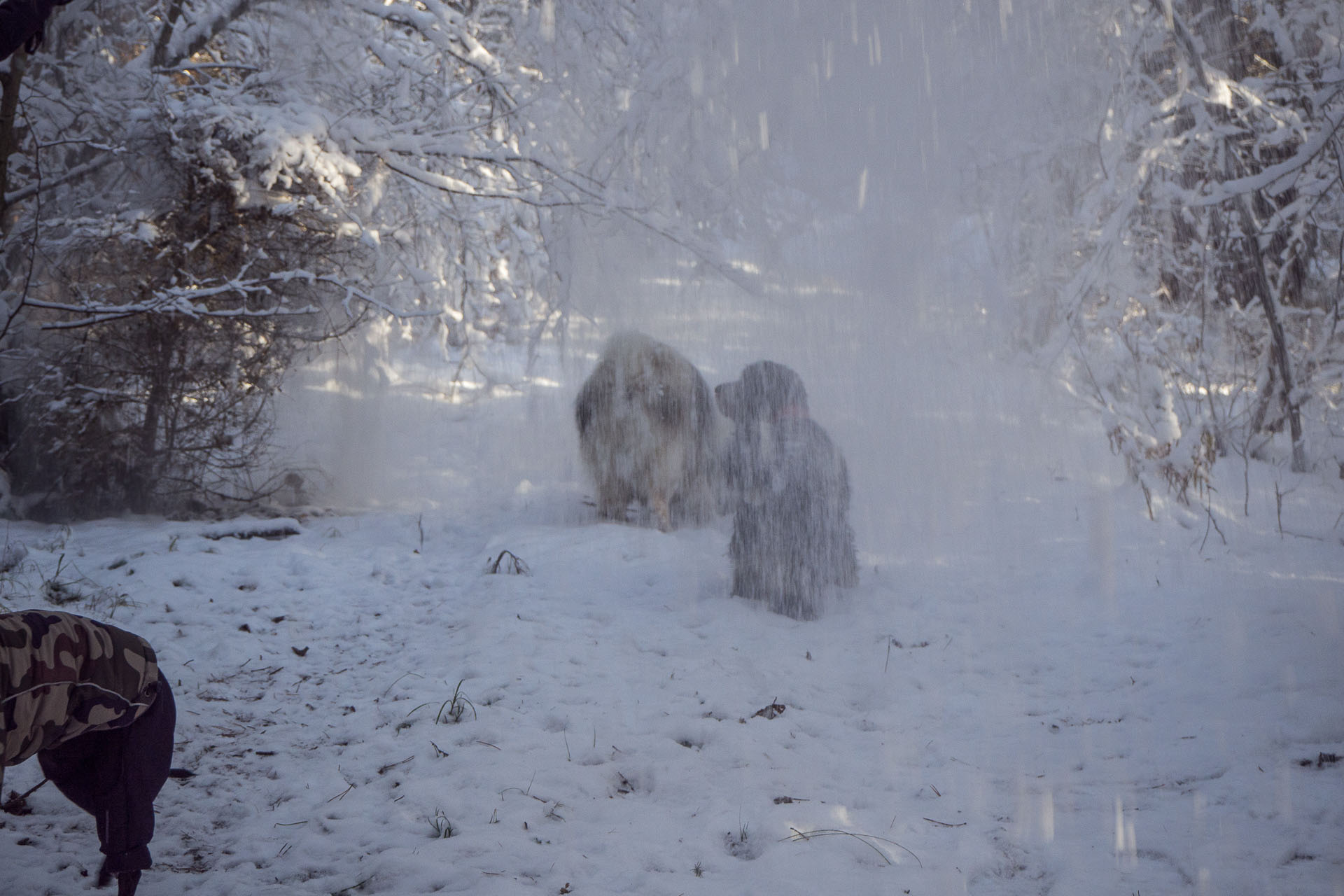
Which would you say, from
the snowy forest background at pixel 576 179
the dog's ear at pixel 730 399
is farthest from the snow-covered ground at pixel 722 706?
the dog's ear at pixel 730 399

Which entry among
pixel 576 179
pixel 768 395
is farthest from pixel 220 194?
pixel 768 395

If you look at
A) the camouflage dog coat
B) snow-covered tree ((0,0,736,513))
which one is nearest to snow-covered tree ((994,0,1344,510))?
snow-covered tree ((0,0,736,513))

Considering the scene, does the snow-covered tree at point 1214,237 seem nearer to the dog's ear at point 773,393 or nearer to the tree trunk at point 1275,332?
the tree trunk at point 1275,332

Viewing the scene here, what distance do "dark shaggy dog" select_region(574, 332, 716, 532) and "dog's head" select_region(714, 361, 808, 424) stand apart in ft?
3.55

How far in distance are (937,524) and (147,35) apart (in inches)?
278

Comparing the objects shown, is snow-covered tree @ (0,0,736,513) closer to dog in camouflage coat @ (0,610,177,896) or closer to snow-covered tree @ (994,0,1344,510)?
dog in camouflage coat @ (0,610,177,896)

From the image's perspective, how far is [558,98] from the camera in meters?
7.41

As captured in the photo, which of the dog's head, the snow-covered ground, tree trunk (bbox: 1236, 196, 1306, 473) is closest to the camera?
the snow-covered ground

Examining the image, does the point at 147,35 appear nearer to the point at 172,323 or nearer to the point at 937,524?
the point at 172,323

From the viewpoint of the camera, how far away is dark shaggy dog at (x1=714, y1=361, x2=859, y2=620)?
4.14 meters

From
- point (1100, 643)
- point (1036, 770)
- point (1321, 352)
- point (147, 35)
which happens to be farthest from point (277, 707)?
point (1321, 352)

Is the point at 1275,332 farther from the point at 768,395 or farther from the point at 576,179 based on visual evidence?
the point at 576,179

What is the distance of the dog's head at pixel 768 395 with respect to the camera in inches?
176

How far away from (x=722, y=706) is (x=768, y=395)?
2073 millimetres
